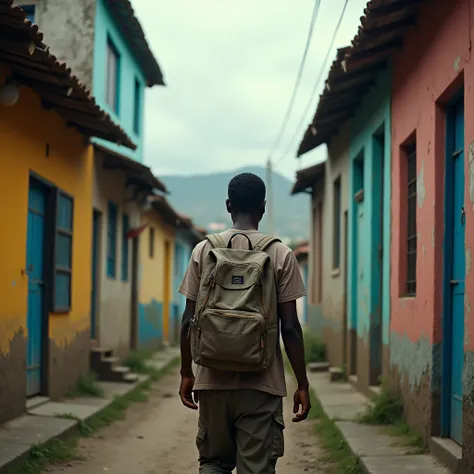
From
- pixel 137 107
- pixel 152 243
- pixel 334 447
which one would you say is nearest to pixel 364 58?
pixel 334 447

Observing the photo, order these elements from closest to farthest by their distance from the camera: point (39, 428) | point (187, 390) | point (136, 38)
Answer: point (187, 390) < point (39, 428) < point (136, 38)

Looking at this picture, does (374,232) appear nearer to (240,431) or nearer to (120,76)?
(240,431)

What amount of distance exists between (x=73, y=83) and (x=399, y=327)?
3.77 metres

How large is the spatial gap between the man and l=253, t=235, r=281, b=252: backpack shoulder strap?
2cm

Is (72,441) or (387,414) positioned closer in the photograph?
(72,441)

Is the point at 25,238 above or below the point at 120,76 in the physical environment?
below

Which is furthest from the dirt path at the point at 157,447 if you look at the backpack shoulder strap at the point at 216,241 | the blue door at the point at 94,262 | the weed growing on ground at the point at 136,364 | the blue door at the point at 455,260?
the backpack shoulder strap at the point at 216,241

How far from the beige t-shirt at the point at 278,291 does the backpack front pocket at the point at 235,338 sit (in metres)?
0.10

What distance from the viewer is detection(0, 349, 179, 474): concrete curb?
5.95m

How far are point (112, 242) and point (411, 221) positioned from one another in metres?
6.65

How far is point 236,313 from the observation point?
331cm

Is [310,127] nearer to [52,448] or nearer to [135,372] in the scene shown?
[135,372]

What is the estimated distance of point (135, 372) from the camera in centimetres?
1309

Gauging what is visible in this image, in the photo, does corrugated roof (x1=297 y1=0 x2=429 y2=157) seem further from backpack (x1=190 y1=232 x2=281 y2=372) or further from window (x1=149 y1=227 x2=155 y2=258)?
window (x1=149 y1=227 x2=155 y2=258)
